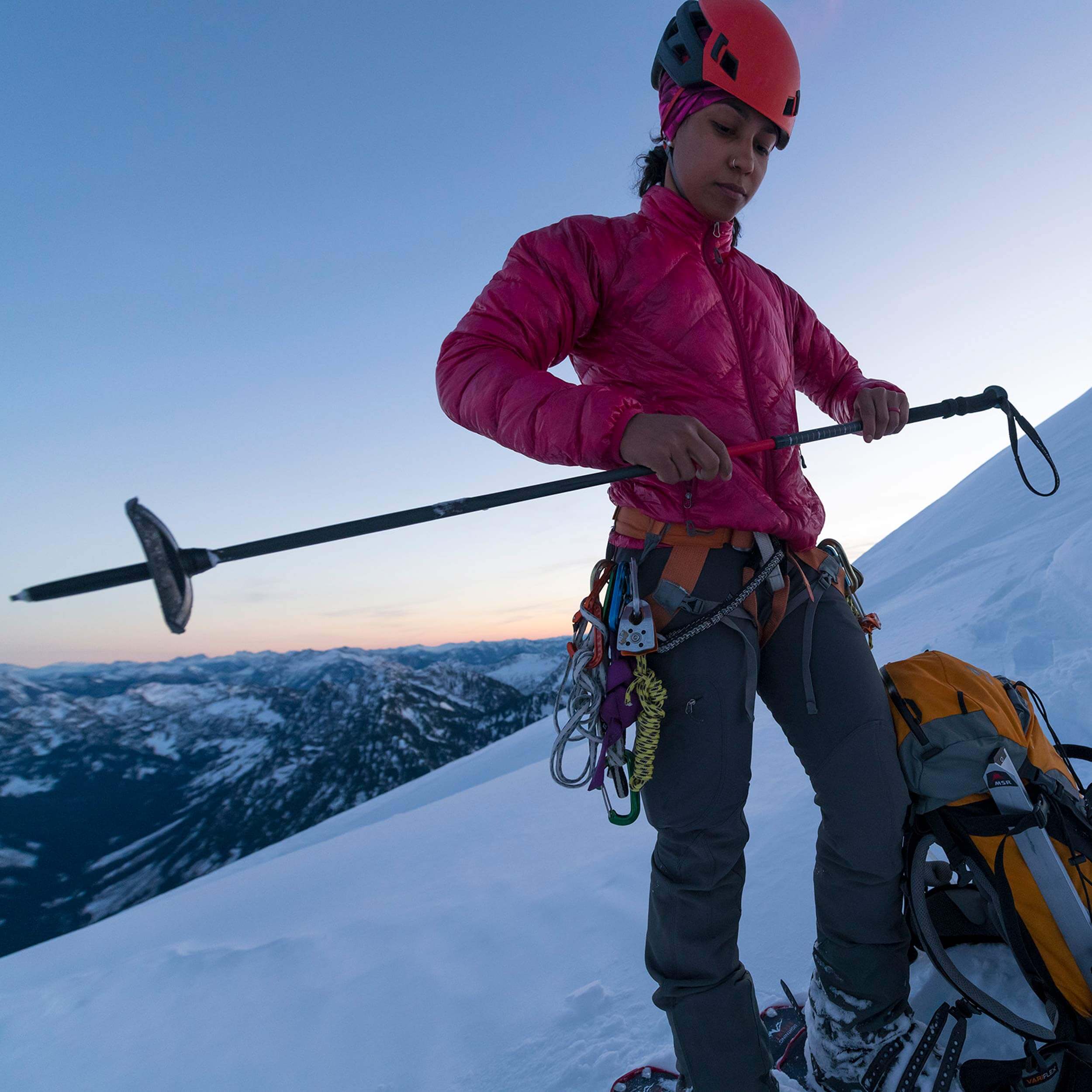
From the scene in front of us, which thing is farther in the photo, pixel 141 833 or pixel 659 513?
pixel 141 833

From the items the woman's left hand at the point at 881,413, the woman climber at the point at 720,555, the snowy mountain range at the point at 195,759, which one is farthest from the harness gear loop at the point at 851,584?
the snowy mountain range at the point at 195,759

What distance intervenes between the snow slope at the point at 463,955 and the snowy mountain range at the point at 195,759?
82900mm

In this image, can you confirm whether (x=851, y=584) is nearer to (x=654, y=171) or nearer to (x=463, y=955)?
(x=654, y=171)

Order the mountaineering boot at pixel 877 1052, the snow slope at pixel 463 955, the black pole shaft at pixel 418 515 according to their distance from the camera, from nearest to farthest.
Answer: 1. the black pole shaft at pixel 418 515
2. the mountaineering boot at pixel 877 1052
3. the snow slope at pixel 463 955

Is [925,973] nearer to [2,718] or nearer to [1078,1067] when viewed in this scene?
[1078,1067]

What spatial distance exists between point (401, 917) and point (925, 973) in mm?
2700

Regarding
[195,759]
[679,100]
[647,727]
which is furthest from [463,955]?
[195,759]

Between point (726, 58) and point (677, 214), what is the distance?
43cm

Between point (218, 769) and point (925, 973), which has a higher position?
point (925, 973)

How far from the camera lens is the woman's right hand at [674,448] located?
1.37 meters

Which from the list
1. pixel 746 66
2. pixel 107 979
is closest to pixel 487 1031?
pixel 107 979

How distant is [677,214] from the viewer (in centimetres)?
183

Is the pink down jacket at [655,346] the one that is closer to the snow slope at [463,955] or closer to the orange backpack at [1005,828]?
the orange backpack at [1005,828]

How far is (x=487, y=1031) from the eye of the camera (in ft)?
7.89
